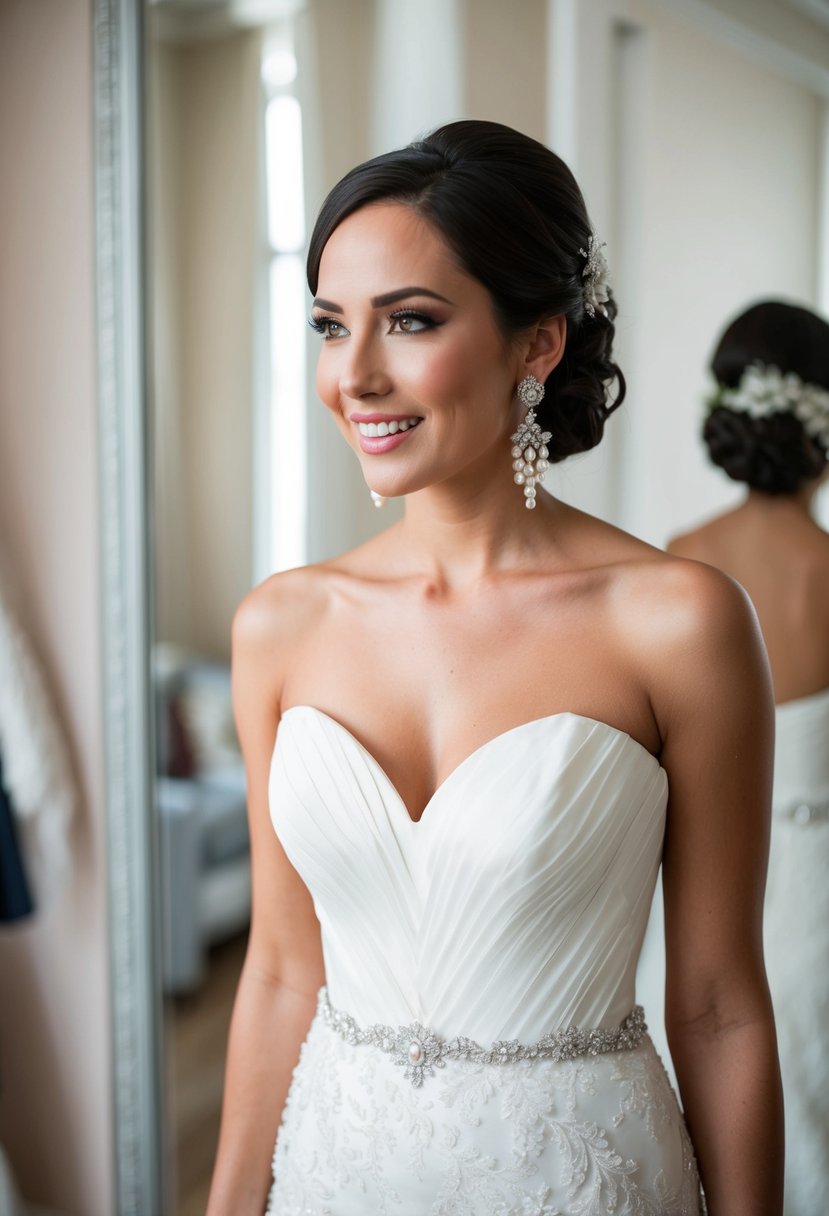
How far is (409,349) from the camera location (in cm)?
110

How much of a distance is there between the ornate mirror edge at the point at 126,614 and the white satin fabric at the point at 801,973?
1.35m

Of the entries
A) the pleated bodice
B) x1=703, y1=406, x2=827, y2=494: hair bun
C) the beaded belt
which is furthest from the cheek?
the beaded belt

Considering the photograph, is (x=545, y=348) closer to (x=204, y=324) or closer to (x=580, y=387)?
(x=580, y=387)

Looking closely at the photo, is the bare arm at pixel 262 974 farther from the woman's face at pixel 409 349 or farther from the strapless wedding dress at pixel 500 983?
the woman's face at pixel 409 349

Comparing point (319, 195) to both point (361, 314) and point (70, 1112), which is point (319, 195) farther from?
point (70, 1112)

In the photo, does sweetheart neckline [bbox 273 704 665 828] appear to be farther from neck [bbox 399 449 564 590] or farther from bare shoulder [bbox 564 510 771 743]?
neck [bbox 399 449 564 590]

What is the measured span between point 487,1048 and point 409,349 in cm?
73

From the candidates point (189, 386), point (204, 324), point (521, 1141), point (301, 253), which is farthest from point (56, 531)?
point (521, 1141)

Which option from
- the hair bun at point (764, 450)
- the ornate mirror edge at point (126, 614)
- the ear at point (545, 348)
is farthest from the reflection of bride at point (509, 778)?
the ornate mirror edge at point (126, 614)

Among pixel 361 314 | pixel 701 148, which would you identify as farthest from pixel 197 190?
pixel 361 314

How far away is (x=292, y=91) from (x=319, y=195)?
0.21 meters

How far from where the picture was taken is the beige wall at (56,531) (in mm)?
2250

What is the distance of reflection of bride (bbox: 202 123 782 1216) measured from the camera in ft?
3.66

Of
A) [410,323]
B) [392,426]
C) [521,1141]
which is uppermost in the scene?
[410,323]
